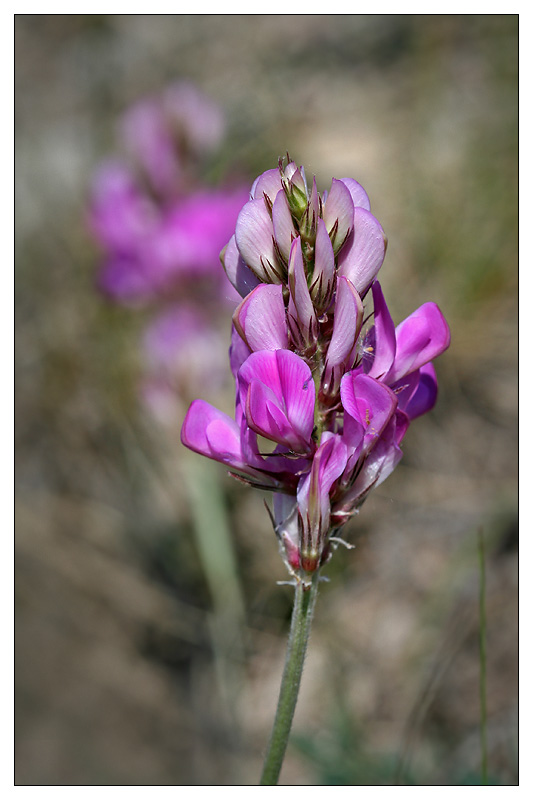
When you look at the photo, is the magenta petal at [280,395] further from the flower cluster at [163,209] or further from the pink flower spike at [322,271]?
the flower cluster at [163,209]

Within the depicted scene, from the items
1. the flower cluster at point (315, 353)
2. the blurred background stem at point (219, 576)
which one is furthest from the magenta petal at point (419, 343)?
the blurred background stem at point (219, 576)

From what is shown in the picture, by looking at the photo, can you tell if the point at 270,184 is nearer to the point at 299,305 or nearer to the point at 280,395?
the point at 299,305

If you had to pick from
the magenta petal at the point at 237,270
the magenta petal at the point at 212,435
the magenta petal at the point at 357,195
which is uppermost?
the magenta petal at the point at 357,195

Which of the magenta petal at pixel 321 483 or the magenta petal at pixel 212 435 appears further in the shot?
the magenta petal at pixel 212 435

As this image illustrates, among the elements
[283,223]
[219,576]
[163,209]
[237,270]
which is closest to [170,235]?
[163,209]

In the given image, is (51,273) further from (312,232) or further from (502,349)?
(312,232)

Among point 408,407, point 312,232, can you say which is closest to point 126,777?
point 408,407
